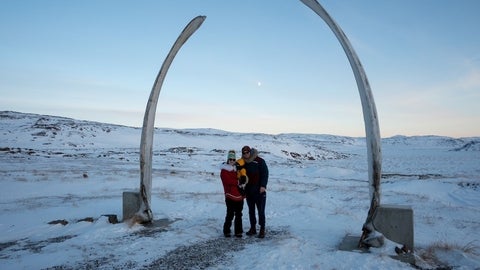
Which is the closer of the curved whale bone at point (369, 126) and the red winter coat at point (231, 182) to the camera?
the curved whale bone at point (369, 126)

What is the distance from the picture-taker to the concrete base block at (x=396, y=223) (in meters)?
7.69

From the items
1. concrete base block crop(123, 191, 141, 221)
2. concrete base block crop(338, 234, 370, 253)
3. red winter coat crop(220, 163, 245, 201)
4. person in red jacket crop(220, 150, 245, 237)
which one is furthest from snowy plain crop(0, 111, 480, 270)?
red winter coat crop(220, 163, 245, 201)

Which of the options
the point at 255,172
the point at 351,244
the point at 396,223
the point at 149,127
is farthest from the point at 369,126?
the point at 149,127

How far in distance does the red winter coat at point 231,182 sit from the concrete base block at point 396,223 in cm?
293

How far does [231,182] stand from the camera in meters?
8.41

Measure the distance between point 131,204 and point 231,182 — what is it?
326 centimetres

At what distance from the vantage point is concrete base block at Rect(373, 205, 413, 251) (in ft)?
25.2

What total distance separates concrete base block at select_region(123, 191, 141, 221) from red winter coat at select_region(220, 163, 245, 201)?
9.57 ft

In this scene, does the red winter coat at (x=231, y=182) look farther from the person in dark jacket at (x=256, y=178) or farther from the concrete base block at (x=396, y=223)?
the concrete base block at (x=396, y=223)

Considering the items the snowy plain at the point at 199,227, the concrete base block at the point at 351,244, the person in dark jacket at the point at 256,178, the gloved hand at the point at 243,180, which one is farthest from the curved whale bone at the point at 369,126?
the gloved hand at the point at 243,180

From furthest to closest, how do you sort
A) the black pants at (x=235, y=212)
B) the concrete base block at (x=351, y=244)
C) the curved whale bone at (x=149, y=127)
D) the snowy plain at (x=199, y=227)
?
the curved whale bone at (x=149, y=127) → the black pants at (x=235, y=212) → the concrete base block at (x=351, y=244) → the snowy plain at (x=199, y=227)

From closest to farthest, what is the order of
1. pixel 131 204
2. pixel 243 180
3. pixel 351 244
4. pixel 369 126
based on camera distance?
pixel 351 244 < pixel 369 126 < pixel 243 180 < pixel 131 204

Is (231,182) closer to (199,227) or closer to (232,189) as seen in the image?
(232,189)

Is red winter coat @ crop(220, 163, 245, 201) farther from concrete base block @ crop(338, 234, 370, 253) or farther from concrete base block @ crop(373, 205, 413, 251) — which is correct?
concrete base block @ crop(373, 205, 413, 251)
